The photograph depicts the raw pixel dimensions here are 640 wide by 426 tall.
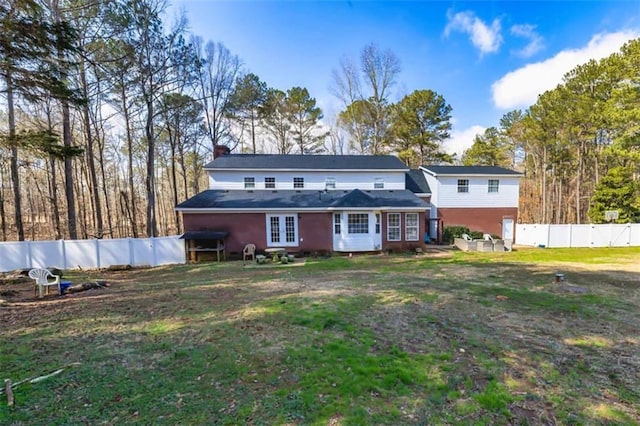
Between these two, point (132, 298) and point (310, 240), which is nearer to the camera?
point (132, 298)

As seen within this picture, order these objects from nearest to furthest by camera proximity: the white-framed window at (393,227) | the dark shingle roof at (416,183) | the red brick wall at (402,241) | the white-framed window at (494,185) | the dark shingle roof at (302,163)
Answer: the red brick wall at (402,241) → the white-framed window at (393,227) → the dark shingle roof at (302,163) → the white-framed window at (494,185) → the dark shingle roof at (416,183)

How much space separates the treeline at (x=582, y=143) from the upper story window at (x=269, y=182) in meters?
22.0

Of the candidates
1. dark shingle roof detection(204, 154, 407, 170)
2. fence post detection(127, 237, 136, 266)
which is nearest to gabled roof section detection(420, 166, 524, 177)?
dark shingle roof detection(204, 154, 407, 170)

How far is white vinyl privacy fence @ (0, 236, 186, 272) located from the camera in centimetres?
1180

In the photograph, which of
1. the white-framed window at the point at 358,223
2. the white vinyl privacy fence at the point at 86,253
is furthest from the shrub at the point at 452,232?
the white vinyl privacy fence at the point at 86,253

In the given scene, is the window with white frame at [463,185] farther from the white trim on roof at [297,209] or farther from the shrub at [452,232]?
the white trim on roof at [297,209]

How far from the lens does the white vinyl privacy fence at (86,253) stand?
38.7 ft

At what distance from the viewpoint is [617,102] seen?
18438 mm

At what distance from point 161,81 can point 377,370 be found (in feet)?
62.1

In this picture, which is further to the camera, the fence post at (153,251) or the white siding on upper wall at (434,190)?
the white siding on upper wall at (434,190)

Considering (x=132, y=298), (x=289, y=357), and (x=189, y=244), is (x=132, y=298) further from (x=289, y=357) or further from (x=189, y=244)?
(x=189, y=244)

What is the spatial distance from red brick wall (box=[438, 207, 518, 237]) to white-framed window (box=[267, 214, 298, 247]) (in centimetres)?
1042

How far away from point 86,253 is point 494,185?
23902mm

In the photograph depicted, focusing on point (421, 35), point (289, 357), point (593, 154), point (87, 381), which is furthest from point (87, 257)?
point (593, 154)
